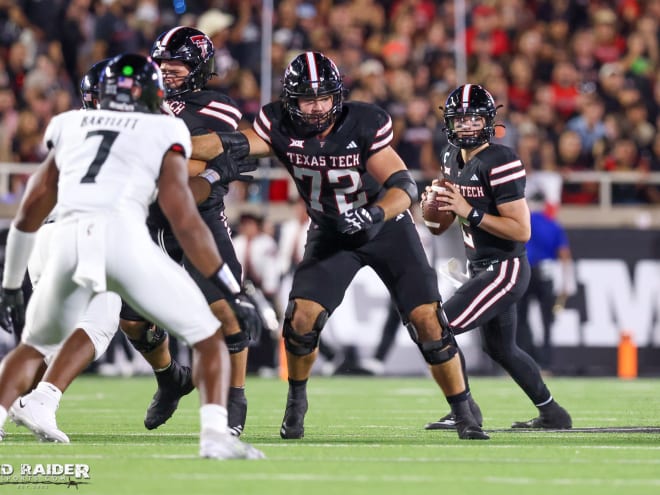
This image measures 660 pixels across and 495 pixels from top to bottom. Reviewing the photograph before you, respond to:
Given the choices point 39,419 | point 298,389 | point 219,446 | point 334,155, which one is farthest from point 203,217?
point 219,446

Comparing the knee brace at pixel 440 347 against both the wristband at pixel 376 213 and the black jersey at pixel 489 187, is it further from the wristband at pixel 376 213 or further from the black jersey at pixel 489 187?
the black jersey at pixel 489 187

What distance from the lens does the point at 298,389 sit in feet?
22.4

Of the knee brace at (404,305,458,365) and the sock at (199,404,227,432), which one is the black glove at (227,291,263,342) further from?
the knee brace at (404,305,458,365)

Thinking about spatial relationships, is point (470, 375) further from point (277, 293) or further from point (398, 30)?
point (398, 30)

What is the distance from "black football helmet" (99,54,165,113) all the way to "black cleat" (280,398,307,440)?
178cm

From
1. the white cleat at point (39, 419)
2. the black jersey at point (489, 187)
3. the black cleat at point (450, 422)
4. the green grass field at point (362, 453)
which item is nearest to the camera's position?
the green grass field at point (362, 453)

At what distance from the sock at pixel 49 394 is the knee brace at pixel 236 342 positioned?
0.89m

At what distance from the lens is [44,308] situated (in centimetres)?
545

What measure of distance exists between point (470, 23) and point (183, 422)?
9592mm

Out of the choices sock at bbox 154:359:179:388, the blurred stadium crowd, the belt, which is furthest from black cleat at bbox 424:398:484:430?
the blurred stadium crowd

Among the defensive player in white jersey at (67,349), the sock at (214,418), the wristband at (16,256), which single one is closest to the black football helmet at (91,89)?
the defensive player in white jersey at (67,349)

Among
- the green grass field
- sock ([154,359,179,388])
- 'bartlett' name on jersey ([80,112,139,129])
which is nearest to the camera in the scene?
the green grass field

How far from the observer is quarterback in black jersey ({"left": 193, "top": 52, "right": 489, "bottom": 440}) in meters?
6.61

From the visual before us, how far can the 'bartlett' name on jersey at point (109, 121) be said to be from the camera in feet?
18.0
